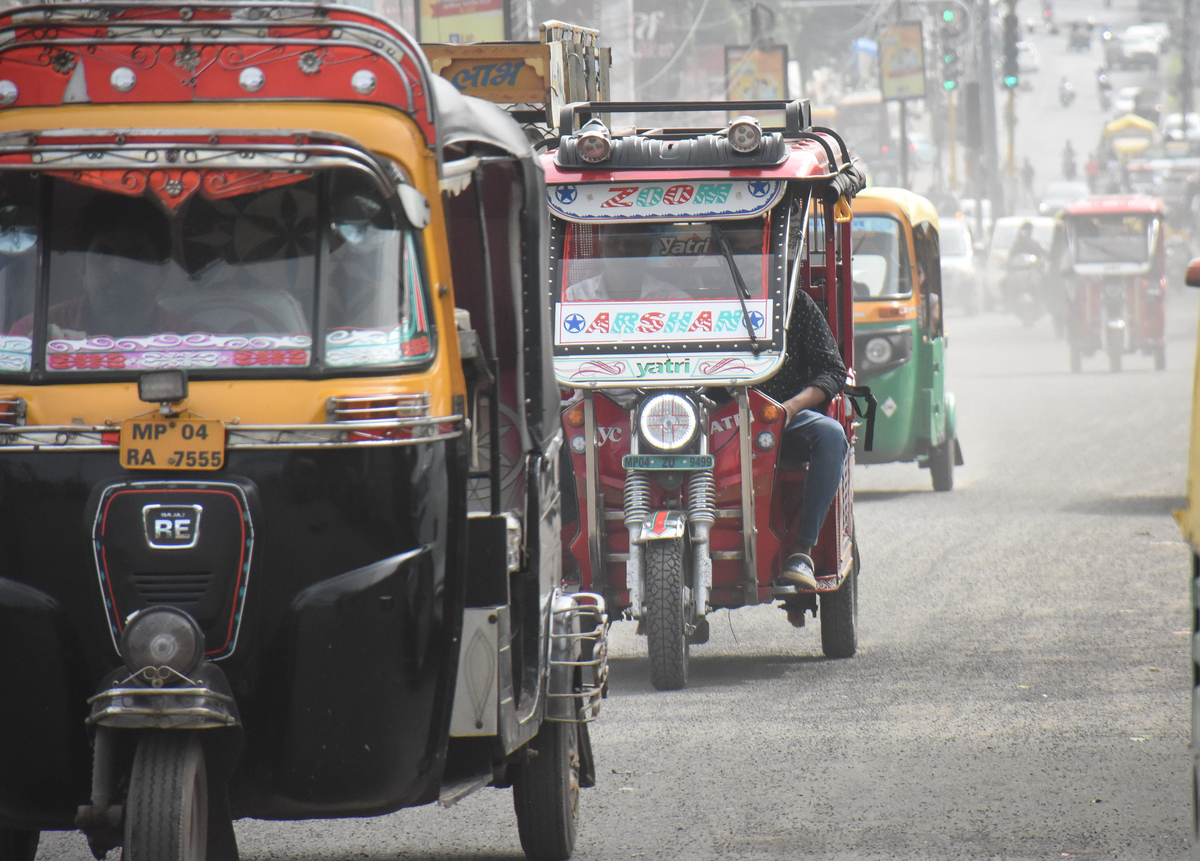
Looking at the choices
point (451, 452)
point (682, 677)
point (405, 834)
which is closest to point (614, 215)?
point (682, 677)

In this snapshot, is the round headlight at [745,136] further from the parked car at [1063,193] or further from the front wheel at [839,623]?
the parked car at [1063,193]

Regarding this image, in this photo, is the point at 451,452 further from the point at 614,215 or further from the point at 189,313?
the point at 614,215

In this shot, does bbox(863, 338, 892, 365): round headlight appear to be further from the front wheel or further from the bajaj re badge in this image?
the bajaj re badge

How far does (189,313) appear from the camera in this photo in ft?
15.1

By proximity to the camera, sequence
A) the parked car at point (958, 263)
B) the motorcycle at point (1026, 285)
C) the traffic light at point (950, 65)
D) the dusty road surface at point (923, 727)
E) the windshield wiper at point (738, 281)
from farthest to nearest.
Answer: the traffic light at point (950, 65)
the parked car at point (958, 263)
the motorcycle at point (1026, 285)
the windshield wiper at point (738, 281)
the dusty road surface at point (923, 727)

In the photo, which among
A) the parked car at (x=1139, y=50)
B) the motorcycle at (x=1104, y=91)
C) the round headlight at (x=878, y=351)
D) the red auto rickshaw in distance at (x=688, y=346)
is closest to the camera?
the red auto rickshaw in distance at (x=688, y=346)

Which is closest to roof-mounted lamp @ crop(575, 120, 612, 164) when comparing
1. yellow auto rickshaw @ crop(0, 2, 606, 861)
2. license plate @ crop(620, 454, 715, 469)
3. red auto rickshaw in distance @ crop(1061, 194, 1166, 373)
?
license plate @ crop(620, 454, 715, 469)

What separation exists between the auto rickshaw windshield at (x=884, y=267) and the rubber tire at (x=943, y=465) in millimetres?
1652

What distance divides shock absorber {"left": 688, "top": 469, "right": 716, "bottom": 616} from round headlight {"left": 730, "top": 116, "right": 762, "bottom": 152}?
153 cm

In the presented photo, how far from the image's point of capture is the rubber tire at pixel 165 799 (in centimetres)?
419

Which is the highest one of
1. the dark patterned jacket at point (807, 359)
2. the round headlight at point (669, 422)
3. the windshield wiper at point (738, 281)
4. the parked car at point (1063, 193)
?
the parked car at point (1063, 193)

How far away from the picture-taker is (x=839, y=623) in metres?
9.21

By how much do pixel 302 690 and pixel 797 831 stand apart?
85.6 inches

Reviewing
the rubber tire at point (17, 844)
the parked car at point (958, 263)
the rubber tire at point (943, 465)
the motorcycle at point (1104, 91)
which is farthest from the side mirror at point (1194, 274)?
the motorcycle at point (1104, 91)
